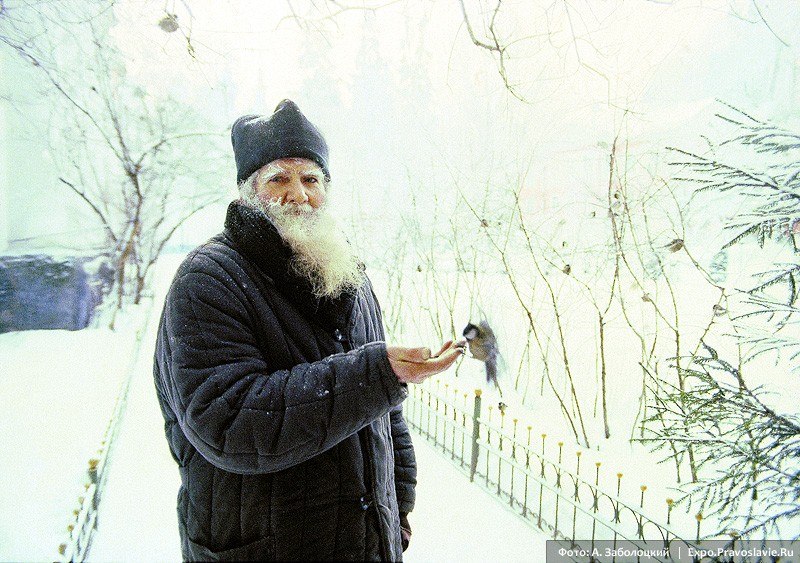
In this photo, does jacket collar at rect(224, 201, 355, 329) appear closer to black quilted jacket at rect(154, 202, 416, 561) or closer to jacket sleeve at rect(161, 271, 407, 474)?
black quilted jacket at rect(154, 202, 416, 561)

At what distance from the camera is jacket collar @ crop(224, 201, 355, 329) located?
979mm

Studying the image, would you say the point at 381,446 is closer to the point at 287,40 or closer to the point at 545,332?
the point at 287,40

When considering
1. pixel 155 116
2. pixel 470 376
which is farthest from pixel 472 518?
pixel 155 116

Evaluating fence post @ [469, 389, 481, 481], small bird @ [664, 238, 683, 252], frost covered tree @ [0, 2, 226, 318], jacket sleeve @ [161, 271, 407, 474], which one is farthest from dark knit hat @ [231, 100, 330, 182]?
small bird @ [664, 238, 683, 252]

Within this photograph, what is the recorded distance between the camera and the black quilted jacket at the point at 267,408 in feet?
2.55

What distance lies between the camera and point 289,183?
3.99 feet

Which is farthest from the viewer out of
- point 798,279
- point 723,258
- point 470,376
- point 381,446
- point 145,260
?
point 145,260

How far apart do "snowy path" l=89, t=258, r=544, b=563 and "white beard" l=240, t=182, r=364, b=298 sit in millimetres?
2264

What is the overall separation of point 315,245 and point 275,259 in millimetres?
126

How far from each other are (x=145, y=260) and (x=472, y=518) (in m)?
4.97

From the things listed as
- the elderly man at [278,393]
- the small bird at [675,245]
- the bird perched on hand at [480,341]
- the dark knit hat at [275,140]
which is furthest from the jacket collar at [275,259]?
the small bird at [675,245]

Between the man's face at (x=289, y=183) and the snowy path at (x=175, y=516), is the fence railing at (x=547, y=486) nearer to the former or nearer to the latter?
the snowy path at (x=175, y=516)

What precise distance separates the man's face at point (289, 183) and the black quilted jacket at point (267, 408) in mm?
160

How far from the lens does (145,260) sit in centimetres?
532
